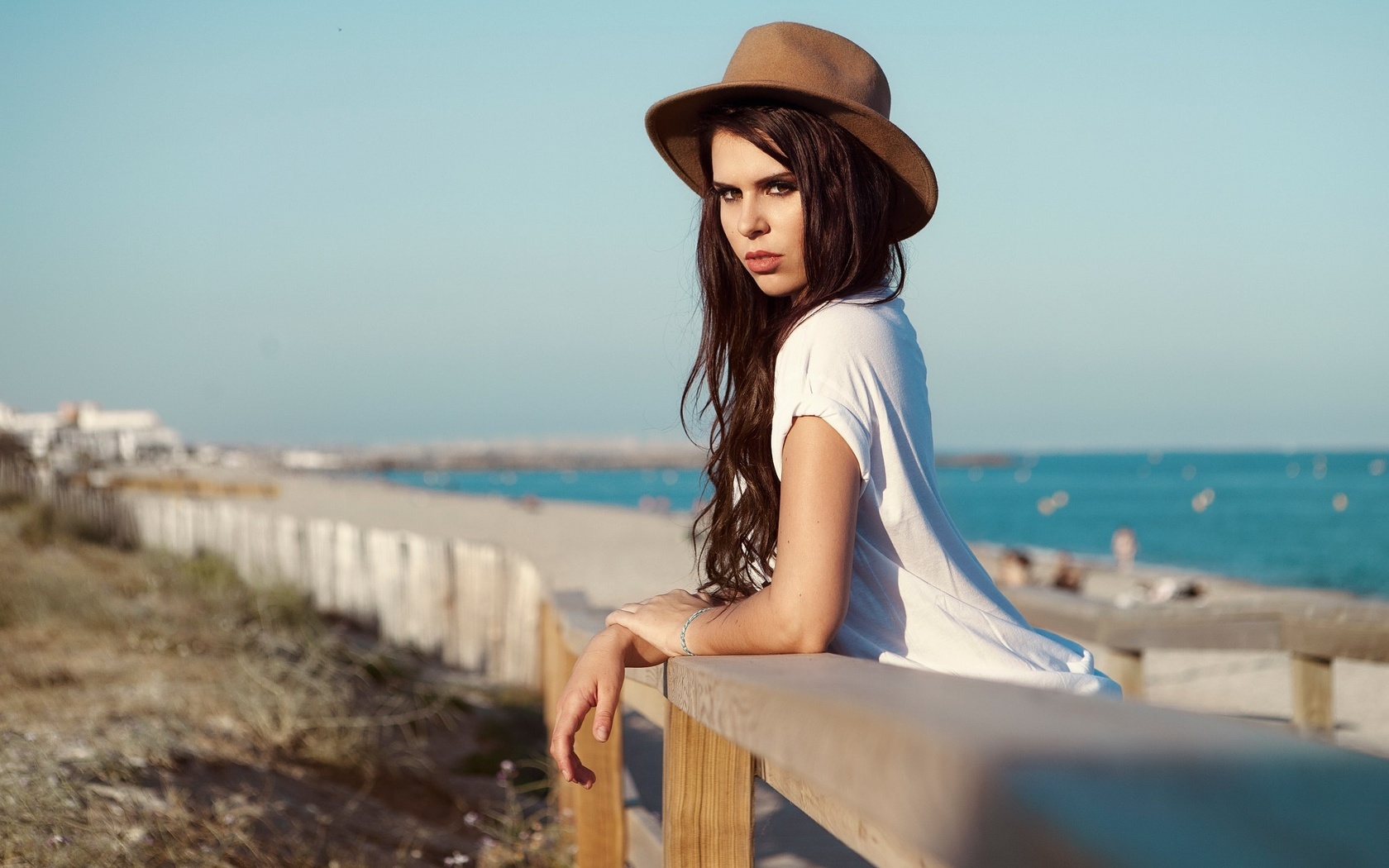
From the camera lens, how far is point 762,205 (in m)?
1.77

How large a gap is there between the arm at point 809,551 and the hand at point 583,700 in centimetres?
23

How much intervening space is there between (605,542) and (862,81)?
19.4 m

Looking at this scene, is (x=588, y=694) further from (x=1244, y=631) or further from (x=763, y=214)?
(x=1244, y=631)

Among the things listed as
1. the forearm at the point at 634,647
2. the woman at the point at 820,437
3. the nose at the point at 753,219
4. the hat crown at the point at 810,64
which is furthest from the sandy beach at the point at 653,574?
the hat crown at the point at 810,64

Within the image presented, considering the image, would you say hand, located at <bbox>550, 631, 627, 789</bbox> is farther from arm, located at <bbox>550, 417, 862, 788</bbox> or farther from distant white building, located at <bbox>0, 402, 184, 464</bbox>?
distant white building, located at <bbox>0, 402, 184, 464</bbox>

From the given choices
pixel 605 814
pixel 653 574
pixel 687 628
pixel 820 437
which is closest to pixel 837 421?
pixel 820 437

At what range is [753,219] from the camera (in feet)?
5.82

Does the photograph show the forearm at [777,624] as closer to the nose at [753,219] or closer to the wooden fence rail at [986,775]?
the wooden fence rail at [986,775]

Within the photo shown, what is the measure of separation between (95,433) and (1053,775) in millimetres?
79467

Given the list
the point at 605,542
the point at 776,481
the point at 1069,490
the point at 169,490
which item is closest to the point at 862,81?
the point at 776,481

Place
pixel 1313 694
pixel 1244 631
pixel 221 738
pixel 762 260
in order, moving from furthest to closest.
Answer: pixel 221 738 < pixel 1244 631 < pixel 1313 694 < pixel 762 260

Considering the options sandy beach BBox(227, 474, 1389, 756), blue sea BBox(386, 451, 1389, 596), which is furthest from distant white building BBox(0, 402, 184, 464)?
blue sea BBox(386, 451, 1389, 596)

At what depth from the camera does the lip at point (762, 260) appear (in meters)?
1.79

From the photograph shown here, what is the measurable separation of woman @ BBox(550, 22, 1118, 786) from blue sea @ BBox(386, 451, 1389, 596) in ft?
0.72
